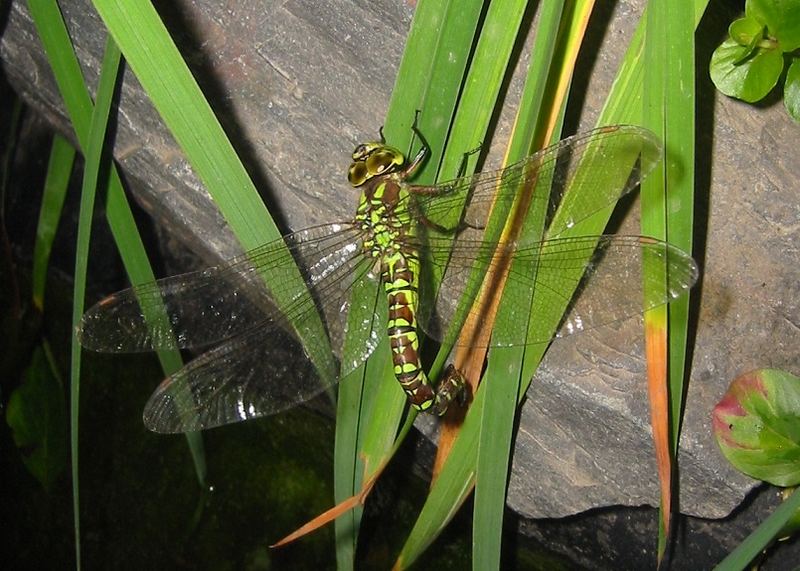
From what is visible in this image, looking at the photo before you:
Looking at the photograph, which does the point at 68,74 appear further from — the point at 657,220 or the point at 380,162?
the point at 657,220

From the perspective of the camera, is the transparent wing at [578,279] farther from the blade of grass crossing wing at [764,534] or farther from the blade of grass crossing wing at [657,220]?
the blade of grass crossing wing at [764,534]

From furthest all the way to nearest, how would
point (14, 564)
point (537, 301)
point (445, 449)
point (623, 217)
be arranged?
point (14, 564) < point (445, 449) < point (623, 217) < point (537, 301)

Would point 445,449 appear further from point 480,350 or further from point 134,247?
point 134,247

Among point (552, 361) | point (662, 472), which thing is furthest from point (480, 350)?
point (662, 472)

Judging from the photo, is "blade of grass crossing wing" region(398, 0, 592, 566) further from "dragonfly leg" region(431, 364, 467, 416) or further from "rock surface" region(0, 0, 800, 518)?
"rock surface" region(0, 0, 800, 518)

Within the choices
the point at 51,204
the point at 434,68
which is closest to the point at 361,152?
the point at 434,68

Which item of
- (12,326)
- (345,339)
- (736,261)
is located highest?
(12,326)
